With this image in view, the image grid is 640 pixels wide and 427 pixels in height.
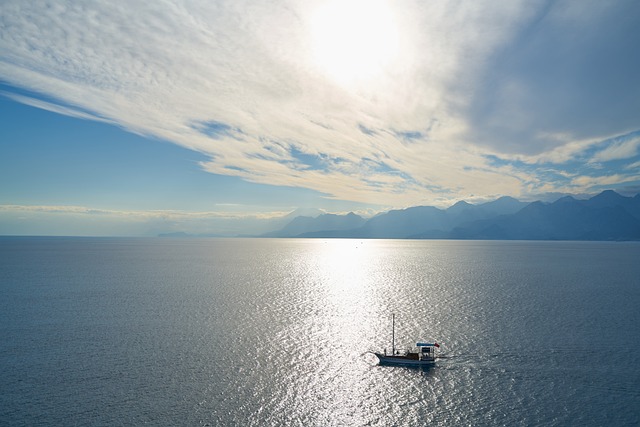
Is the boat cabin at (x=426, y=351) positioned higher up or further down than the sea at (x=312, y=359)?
higher up

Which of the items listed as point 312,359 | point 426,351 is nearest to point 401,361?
point 426,351

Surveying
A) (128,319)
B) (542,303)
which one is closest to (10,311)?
(128,319)

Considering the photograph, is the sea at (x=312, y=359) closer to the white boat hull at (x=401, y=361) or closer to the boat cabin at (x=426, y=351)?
the white boat hull at (x=401, y=361)

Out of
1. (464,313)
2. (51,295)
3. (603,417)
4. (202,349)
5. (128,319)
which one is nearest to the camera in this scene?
(603,417)

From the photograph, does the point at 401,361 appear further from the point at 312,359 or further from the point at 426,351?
the point at 312,359

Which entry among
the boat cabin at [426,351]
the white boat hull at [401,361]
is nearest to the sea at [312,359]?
Result: the white boat hull at [401,361]

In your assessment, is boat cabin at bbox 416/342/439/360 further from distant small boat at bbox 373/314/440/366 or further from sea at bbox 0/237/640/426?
sea at bbox 0/237/640/426

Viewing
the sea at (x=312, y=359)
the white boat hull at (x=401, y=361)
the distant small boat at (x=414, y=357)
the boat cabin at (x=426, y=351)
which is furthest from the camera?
the boat cabin at (x=426, y=351)

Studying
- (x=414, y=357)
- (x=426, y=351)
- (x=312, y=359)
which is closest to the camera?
(x=414, y=357)

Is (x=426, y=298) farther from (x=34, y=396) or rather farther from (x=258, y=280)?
(x=34, y=396)

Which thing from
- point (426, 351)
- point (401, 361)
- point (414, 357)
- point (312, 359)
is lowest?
point (312, 359)

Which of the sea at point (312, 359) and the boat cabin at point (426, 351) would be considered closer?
the sea at point (312, 359)
